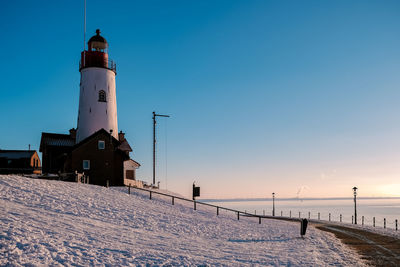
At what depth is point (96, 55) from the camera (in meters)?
44.2

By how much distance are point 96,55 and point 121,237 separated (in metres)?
34.1

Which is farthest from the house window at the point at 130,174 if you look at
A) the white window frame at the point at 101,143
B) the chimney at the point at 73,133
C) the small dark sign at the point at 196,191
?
the small dark sign at the point at 196,191

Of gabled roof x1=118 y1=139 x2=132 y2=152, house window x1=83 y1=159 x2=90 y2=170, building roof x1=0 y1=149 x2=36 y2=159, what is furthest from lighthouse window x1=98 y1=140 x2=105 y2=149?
building roof x1=0 y1=149 x2=36 y2=159

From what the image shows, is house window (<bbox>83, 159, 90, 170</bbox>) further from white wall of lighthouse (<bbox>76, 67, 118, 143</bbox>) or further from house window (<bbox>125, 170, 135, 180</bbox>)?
house window (<bbox>125, 170, 135, 180</bbox>)

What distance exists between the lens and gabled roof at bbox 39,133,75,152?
4625 centimetres

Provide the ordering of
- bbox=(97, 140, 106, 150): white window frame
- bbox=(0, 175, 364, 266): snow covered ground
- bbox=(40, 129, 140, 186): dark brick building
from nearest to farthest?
bbox=(0, 175, 364, 266): snow covered ground, bbox=(40, 129, 140, 186): dark brick building, bbox=(97, 140, 106, 150): white window frame

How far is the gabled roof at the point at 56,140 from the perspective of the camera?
4625 centimetres

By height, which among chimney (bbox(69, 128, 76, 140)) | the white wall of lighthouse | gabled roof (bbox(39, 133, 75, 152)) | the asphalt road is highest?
the white wall of lighthouse

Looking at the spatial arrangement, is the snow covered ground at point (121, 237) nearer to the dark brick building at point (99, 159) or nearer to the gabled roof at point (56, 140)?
the dark brick building at point (99, 159)

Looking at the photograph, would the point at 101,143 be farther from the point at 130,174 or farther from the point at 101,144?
the point at 130,174

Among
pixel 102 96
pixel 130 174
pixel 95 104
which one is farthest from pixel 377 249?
pixel 102 96

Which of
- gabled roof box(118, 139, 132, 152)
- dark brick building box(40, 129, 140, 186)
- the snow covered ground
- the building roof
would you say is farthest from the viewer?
the building roof

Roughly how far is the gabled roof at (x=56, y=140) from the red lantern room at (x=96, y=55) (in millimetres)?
10554

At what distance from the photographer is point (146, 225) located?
68.0 feet
